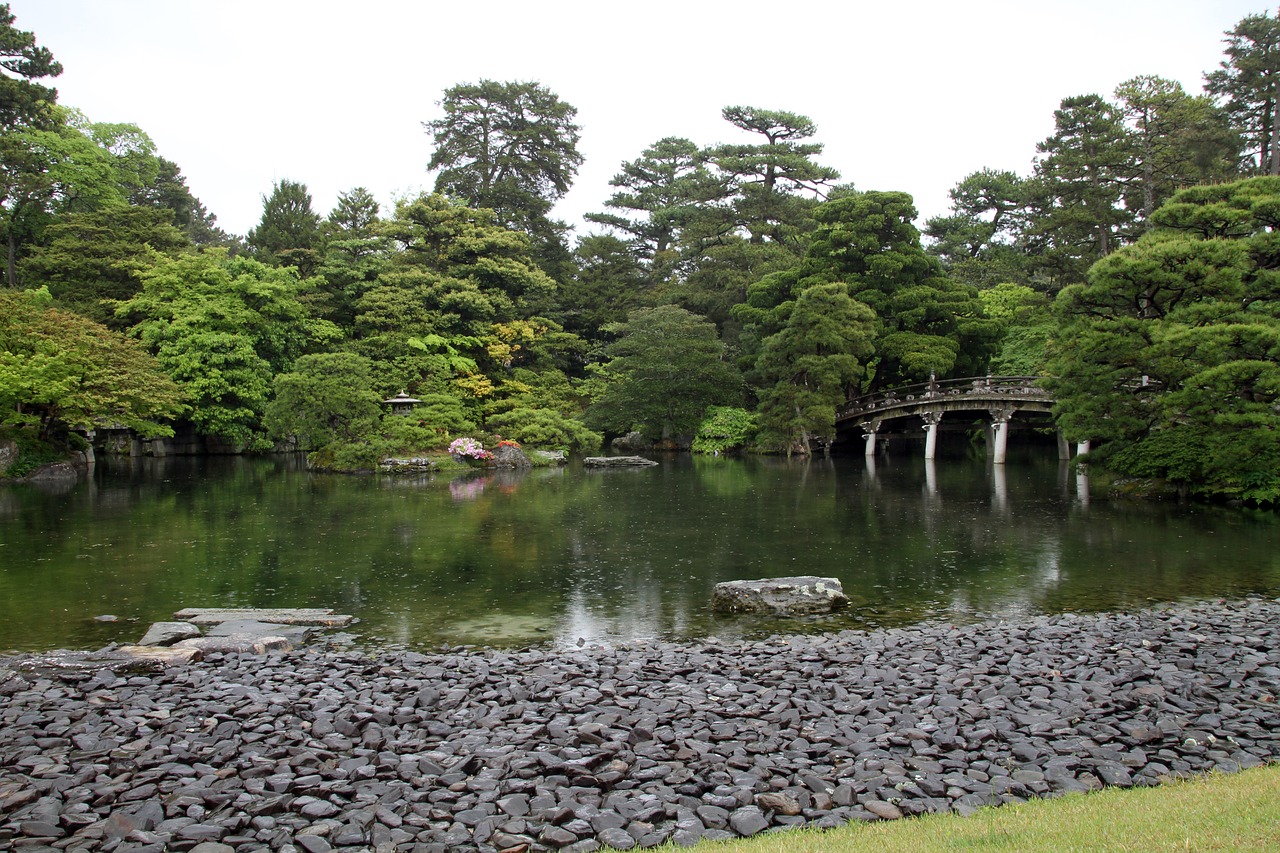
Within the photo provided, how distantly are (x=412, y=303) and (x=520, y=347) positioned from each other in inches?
235

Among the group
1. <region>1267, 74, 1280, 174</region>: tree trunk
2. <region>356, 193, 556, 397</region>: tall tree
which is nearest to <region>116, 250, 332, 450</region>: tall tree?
<region>356, 193, 556, 397</region>: tall tree

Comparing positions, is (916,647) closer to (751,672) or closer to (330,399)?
(751,672)

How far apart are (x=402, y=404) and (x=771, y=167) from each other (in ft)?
76.5

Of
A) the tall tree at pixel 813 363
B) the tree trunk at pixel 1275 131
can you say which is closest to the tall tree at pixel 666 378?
the tall tree at pixel 813 363

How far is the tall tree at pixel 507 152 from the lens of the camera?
48.1 meters

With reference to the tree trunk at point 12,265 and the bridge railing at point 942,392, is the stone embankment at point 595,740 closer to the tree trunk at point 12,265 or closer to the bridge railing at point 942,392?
the bridge railing at point 942,392

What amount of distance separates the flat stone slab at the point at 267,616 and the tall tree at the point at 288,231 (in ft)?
112

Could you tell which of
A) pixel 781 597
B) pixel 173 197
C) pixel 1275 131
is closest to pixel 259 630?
pixel 781 597

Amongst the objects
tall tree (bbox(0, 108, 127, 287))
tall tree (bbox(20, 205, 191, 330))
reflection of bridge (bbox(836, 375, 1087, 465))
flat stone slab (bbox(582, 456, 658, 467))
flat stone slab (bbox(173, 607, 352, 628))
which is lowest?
flat stone slab (bbox(173, 607, 352, 628))

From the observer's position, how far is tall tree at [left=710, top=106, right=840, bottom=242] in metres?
42.4

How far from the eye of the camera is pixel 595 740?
219 inches

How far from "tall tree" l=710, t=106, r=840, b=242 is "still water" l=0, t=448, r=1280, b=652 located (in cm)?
2231

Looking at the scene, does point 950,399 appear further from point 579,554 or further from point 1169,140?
point 579,554

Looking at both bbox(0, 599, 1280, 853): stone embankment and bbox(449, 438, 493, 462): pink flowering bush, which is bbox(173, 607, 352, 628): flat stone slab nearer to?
bbox(0, 599, 1280, 853): stone embankment
